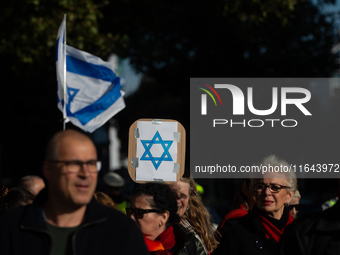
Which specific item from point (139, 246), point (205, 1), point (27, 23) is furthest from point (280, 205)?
point (205, 1)

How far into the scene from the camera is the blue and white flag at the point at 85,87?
6.32 metres

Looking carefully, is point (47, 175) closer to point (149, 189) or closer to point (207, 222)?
point (149, 189)

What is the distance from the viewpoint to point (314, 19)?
18.3m

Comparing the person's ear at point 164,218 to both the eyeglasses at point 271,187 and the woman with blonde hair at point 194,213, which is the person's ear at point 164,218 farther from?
the eyeglasses at point 271,187

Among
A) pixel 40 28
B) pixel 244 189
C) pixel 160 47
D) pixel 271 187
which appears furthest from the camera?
pixel 160 47

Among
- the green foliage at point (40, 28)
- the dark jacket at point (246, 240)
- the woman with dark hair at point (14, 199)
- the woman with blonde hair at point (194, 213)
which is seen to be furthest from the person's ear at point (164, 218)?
the green foliage at point (40, 28)

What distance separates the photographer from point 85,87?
21.8 feet

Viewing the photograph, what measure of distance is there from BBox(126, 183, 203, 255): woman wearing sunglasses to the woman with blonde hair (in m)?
0.59

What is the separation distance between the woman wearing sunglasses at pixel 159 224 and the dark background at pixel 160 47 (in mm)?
7862

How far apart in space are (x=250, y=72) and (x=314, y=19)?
2.63 meters

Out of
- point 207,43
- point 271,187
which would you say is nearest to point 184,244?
point 271,187

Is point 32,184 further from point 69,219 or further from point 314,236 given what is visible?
point 314,236

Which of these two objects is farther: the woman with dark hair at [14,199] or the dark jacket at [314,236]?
the woman with dark hair at [14,199]

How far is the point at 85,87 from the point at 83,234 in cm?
422
